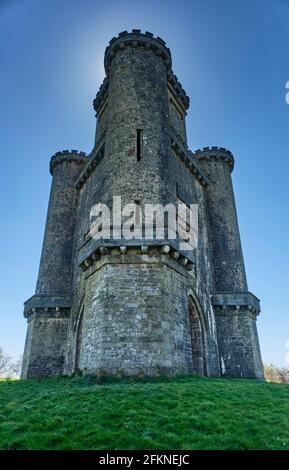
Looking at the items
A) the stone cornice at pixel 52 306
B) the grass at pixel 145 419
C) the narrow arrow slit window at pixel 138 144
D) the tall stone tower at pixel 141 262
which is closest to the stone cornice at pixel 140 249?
the tall stone tower at pixel 141 262

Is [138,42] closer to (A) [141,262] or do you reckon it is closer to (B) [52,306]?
(A) [141,262]

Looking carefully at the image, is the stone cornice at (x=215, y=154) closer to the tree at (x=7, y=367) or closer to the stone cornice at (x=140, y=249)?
the stone cornice at (x=140, y=249)

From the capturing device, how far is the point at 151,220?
13383 mm

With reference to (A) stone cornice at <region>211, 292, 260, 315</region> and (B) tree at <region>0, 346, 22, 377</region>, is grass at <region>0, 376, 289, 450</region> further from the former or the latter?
(B) tree at <region>0, 346, 22, 377</region>

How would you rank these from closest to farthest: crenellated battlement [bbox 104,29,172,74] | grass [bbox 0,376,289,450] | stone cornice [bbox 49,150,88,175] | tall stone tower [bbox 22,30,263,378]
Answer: grass [bbox 0,376,289,450] < tall stone tower [bbox 22,30,263,378] < crenellated battlement [bbox 104,29,172,74] < stone cornice [bbox 49,150,88,175]

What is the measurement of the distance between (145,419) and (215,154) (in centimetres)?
2241

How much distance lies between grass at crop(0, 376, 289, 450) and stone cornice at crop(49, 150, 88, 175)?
19.2m

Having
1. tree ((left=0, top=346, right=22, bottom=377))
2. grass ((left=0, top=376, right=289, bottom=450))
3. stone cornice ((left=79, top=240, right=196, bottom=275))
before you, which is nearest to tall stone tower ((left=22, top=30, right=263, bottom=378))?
stone cornice ((left=79, top=240, right=196, bottom=275))

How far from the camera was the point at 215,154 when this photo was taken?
25688mm

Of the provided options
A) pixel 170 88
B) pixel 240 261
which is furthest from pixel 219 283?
pixel 170 88

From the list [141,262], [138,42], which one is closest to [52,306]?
[141,262]

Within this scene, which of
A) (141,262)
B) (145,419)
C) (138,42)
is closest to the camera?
(145,419)

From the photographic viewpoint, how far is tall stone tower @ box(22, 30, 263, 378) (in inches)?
445

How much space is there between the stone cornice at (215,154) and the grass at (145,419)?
1950 cm
